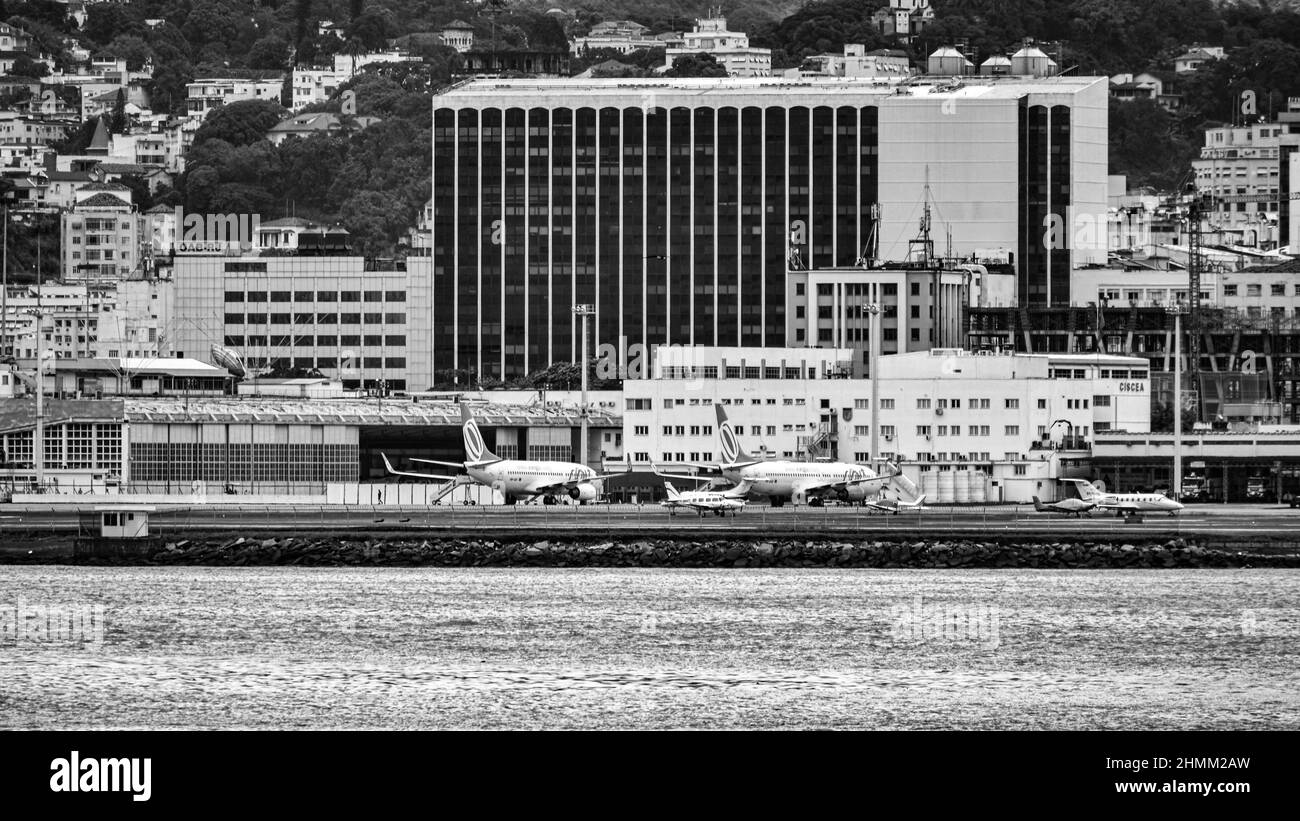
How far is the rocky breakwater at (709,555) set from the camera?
11862 cm

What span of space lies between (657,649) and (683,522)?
52867 mm

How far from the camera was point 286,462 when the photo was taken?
169 meters

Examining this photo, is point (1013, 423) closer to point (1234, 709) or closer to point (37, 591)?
point (37, 591)

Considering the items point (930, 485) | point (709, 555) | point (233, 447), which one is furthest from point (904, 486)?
point (233, 447)

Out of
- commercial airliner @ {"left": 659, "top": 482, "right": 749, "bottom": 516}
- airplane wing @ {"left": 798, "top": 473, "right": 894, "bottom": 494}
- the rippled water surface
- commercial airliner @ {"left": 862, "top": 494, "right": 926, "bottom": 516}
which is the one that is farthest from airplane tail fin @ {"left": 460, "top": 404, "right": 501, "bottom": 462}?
the rippled water surface

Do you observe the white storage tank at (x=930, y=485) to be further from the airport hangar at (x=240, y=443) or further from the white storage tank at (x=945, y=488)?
the airport hangar at (x=240, y=443)

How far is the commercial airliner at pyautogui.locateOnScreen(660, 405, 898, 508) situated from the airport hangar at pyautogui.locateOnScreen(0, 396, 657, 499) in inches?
534

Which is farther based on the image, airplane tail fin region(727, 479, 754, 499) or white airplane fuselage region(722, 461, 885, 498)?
white airplane fuselage region(722, 461, 885, 498)

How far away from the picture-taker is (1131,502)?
142625 millimetres

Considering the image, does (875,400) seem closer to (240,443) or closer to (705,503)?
(705,503)

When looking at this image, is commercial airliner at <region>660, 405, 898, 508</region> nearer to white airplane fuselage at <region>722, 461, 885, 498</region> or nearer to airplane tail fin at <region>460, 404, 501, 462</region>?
white airplane fuselage at <region>722, 461, 885, 498</region>

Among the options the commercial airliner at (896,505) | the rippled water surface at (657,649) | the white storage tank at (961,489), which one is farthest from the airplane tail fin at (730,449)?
the rippled water surface at (657,649)

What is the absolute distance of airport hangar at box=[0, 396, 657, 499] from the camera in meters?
165
